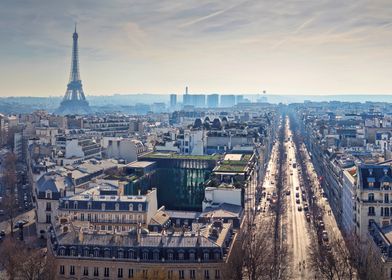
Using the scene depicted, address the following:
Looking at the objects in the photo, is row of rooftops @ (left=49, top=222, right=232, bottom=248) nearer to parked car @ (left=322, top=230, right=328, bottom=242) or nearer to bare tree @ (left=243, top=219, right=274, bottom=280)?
bare tree @ (left=243, top=219, right=274, bottom=280)

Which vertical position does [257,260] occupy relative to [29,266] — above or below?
below

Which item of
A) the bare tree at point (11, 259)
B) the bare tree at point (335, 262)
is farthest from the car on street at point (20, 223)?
the bare tree at point (335, 262)

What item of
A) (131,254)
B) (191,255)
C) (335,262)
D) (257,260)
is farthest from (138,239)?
(335,262)

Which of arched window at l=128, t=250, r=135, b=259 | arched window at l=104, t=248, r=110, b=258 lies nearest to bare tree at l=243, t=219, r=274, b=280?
arched window at l=128, t=250, r=135, b=259

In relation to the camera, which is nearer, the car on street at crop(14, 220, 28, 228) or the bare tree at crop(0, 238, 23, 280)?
the bare tree at crop(0, 238, 23, 280)

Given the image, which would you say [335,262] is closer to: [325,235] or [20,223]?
[325,235]

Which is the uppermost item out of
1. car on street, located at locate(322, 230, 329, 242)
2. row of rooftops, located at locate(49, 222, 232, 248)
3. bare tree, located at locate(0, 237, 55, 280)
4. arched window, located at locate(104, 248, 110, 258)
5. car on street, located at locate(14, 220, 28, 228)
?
row of rooftops, located at locate(49, 222, 232, 248)

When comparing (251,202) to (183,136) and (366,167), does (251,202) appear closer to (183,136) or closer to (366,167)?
(366,167)

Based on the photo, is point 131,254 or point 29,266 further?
point 131,254

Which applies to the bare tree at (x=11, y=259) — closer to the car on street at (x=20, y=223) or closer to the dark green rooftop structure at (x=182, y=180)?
the car on street at (x=20, y=223)

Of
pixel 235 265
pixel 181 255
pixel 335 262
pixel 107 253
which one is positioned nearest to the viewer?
pixel 181 255

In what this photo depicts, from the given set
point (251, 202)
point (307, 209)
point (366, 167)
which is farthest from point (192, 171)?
point (366, 167)

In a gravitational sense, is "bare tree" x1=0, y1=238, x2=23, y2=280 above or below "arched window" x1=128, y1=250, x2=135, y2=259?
below
